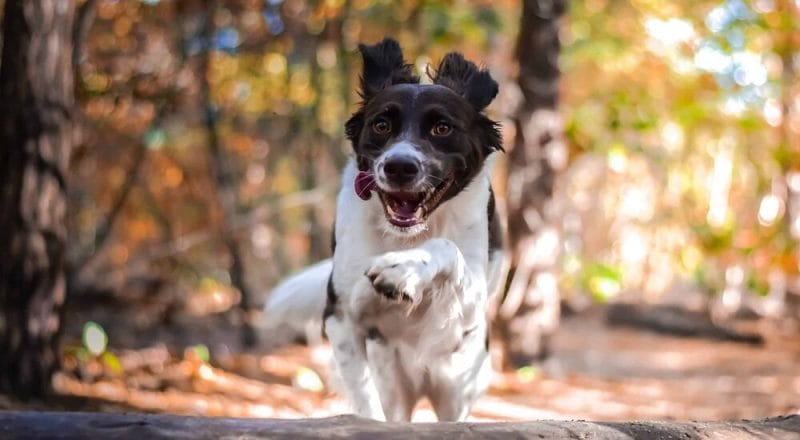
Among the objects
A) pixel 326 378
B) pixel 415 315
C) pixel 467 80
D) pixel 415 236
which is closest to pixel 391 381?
pixel 415 315

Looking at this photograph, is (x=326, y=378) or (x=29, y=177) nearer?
(x=29, y=177)

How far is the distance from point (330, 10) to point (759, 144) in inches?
288

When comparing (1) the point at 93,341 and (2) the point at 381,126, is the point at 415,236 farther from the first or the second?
(1) the point at 93,341

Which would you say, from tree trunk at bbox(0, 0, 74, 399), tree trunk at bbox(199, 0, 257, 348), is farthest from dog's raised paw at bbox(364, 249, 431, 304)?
tree trunk at bbox(199, 0, 257, 348)

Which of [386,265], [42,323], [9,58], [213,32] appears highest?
[213,32]

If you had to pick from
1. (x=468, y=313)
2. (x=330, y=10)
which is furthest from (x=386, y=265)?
(x=330, y=10)

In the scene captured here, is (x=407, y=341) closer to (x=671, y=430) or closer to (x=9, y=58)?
(x=671, y=430)

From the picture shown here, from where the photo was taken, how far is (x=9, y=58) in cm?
561

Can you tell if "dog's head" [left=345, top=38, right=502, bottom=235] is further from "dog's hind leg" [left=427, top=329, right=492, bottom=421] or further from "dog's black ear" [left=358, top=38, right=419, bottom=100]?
"dog's hind leg" [left=427, top=329, right=492, bottom=421]

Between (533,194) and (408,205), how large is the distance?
5.28m

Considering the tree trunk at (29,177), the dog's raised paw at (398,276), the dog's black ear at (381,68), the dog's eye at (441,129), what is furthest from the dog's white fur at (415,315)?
the tree trunk at (29,177)

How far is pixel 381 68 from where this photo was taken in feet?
16.1

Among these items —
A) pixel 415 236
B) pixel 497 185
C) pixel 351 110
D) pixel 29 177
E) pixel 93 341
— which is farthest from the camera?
→ pixel 497 185

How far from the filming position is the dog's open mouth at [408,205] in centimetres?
412
